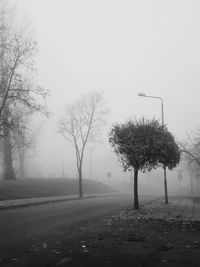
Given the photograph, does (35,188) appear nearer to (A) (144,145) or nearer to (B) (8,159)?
(B) (8,159)

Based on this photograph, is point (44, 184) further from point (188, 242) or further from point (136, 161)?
point (188, 242)

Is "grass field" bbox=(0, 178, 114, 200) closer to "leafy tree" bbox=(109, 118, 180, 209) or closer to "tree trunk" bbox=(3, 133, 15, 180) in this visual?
"tree trunk" bbox=(3, 133, 15, 180)

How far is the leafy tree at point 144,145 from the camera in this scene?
2220cm

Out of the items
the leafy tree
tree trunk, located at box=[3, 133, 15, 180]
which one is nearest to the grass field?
tree trunk, located at box=[3, 133, 15, 180]

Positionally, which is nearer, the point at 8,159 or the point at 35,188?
the point at 35,188

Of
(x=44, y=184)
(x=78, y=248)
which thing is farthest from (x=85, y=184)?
(x=78, y=248)

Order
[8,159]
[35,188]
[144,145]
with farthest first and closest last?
[8,159] → [35,188] → [144,145]

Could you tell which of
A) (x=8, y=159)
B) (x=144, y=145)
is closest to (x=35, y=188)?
(x=8, y=159)

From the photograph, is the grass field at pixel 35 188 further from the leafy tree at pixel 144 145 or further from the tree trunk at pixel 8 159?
the leafy tree at pixel 144 145

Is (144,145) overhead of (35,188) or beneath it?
overhead

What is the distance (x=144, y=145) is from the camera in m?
22.1

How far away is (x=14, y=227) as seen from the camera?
13.7 m

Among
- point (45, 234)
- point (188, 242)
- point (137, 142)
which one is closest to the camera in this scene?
point (188, 242)

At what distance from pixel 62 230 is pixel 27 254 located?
4159 millimetres
